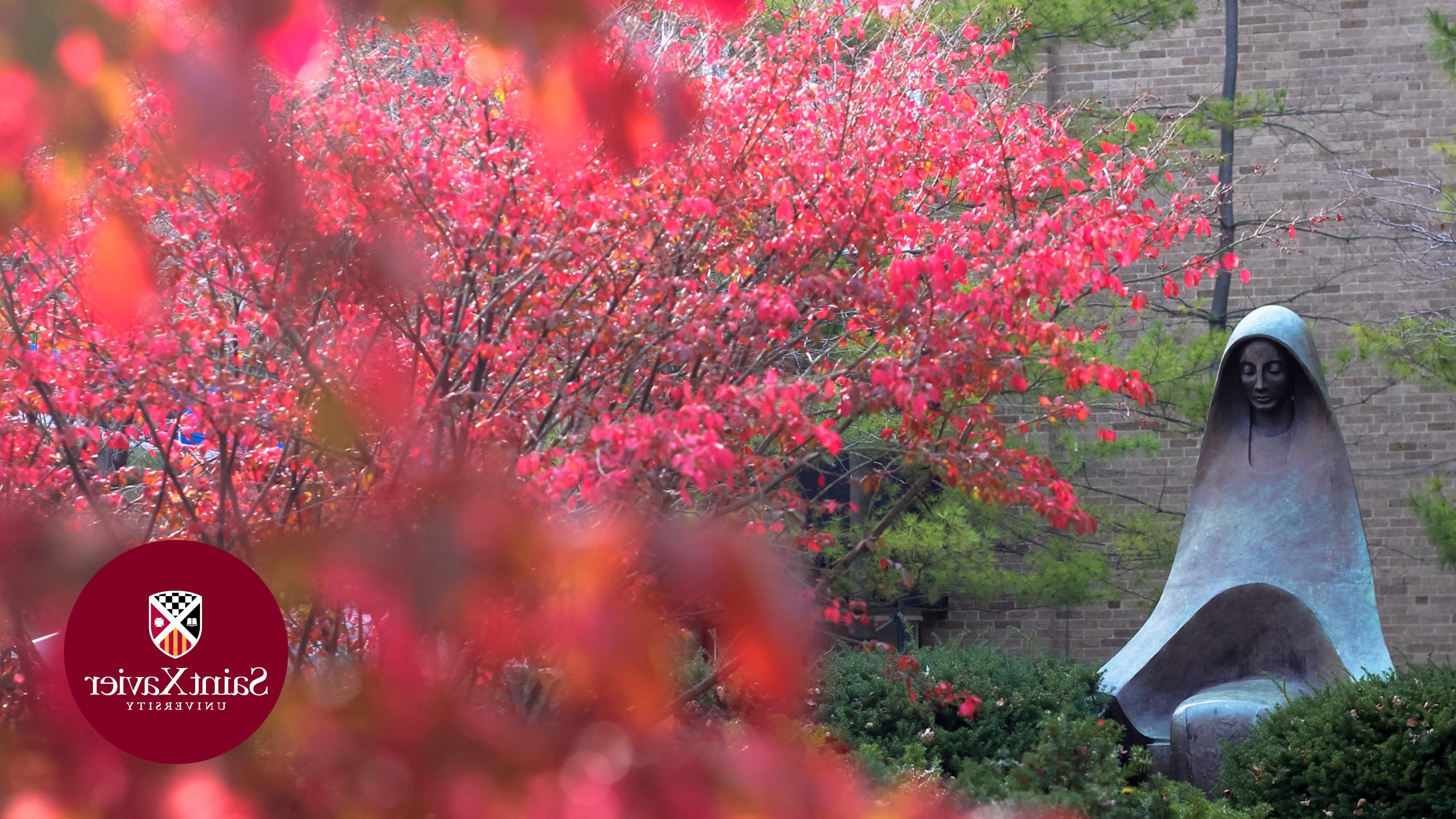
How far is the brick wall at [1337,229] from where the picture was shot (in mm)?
12477

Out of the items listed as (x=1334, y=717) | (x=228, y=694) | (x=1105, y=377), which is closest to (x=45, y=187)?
(x=228, y=694)

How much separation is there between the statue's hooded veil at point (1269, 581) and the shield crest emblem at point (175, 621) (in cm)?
608

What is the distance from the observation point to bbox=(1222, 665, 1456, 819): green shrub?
536 centimetres

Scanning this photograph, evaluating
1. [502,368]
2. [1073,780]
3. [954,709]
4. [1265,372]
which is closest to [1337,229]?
[1265,372]

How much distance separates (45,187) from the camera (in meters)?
2.53

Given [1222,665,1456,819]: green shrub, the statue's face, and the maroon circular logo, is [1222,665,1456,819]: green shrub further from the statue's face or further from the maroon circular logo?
the maroon circular logo

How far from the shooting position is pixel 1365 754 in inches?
215

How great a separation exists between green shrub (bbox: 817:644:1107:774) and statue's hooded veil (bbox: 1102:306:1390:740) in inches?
12.7

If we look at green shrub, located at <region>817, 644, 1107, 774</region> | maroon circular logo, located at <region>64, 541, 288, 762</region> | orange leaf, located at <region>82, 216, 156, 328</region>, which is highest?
orange leaf, located at <region>82, 216, 156, 328</region>

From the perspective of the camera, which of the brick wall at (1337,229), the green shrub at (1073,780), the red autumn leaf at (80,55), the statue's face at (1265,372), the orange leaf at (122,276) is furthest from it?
the brick wall at (1337,229)

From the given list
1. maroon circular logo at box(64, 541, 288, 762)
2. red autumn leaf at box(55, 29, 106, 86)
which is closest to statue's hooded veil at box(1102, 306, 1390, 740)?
maroon circular logo at box(64, 541, 288, 762)

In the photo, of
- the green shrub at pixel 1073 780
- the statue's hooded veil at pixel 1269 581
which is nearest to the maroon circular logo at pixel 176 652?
the green shrub at pixel 1073 780

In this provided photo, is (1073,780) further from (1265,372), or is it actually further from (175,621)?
(1265,372)

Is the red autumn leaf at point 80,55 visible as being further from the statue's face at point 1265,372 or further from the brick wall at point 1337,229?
the brick wall at point 1337,229
